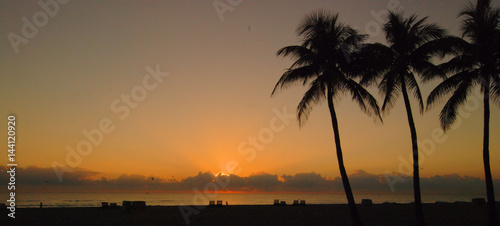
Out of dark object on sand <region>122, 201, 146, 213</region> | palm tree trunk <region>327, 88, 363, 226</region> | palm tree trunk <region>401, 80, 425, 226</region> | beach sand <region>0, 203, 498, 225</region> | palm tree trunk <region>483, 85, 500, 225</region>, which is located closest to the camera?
palm tree trunk <region>483, 85, 500, 225</region>

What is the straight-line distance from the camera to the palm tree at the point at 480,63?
1605 centimetres

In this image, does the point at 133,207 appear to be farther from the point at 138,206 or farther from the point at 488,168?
the point at 488,168

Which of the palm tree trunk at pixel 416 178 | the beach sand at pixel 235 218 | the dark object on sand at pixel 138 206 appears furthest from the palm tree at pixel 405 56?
the dark object on sand at pixel 138 206

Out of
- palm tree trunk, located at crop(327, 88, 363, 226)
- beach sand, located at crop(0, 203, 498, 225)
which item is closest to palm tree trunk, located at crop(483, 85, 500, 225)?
beach sand, located at crop(0, 203, 498, 225)

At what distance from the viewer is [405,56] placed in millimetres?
16891

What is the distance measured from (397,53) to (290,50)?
518 centimetres

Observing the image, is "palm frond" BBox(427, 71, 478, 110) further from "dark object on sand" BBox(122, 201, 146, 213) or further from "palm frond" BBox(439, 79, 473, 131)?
"dark object on sand" BBox(122, 201, 146, 213)

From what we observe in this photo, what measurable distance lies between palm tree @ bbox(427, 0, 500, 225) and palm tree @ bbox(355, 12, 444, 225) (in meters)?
0.98

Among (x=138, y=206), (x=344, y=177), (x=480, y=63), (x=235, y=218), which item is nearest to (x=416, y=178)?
(x=344, y=177)

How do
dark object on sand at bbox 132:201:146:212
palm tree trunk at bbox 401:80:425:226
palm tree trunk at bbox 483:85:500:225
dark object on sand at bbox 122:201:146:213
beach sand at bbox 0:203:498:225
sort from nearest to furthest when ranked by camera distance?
1. palm tree trunk at bbox 483:85:500:225
2. palm tree trunk at bbox 401:80:425:226
3. beach sand at bbox 0:203:498:225
4. dark object on sand at bbox 122:201:146:213
5. dark object on sand at bbox 132:201:146:212

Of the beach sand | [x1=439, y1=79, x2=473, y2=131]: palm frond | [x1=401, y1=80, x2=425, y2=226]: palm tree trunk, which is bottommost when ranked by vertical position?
the beach sand

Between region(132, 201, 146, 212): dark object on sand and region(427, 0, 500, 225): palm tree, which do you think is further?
region(132, 201, 146, 212): dark object on sand

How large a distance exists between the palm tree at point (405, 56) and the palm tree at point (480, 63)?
98 centimetres

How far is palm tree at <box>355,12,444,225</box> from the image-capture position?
16.8 meters
